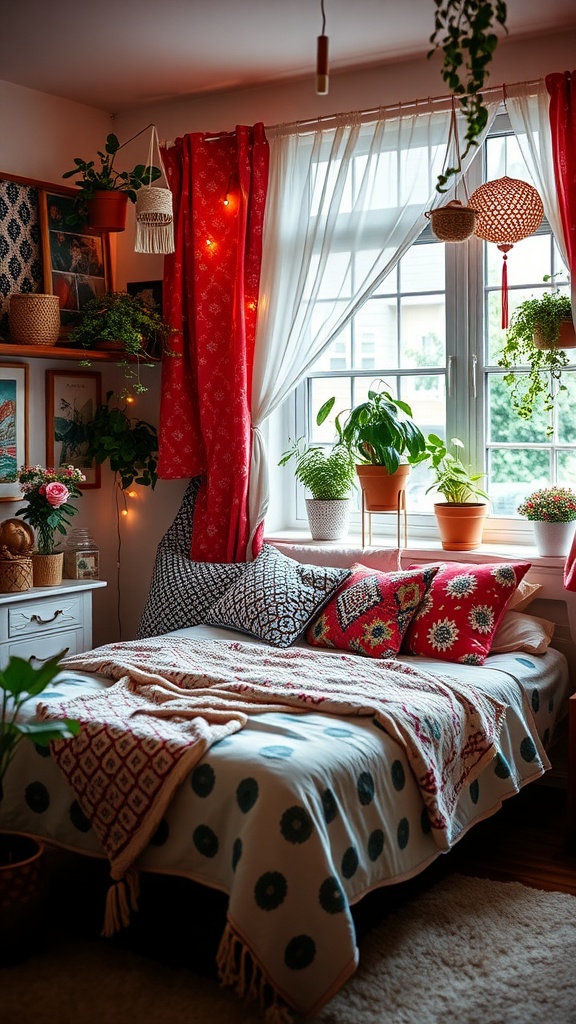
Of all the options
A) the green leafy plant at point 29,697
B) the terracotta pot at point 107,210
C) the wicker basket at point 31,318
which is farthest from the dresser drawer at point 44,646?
the terracotta pot at point 107,210

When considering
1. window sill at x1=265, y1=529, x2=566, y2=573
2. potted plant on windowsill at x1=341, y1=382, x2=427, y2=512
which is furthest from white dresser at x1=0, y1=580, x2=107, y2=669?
potted plant on windowsill at x1=341, y1=382, x2=427, y2=512

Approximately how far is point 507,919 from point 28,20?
3394mm

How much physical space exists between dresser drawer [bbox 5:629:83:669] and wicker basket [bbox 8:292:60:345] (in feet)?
3.97

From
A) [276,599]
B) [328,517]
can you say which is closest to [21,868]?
[276,599]

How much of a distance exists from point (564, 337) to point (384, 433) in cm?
78

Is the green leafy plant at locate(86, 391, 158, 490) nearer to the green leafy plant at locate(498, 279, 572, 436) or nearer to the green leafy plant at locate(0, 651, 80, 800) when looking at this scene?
the green leafy plant at locate(498, 279, 572, 436)

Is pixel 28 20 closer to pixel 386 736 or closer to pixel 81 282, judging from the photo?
pixel 81 282

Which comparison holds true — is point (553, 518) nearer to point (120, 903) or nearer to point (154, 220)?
point (154, 220)

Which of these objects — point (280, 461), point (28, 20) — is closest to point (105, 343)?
point (280, 461)

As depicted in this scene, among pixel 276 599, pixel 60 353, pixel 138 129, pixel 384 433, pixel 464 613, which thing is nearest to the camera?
pixel 464 613

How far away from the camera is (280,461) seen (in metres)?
4.68

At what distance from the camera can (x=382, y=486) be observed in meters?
4.19

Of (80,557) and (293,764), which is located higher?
(80,557)

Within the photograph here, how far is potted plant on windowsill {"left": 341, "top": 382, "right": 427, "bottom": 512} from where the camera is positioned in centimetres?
408
